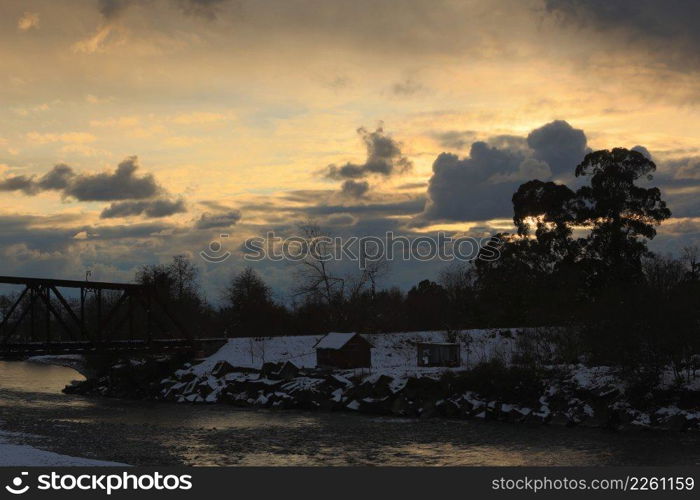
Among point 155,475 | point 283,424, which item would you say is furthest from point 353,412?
point 155,475

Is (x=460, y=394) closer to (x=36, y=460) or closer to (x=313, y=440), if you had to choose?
(x=313, y=440)

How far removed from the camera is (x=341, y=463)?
32406 millimetres

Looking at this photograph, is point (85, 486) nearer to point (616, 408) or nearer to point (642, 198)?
point (616, 408)

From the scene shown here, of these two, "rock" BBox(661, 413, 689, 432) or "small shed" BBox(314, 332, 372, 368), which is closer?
"rock" BBox(661, 413, 689, 432)

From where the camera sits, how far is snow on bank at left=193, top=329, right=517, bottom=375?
227 feet

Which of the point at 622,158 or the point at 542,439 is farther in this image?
the point at 622,158

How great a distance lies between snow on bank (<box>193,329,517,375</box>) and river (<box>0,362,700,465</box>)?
701 inches

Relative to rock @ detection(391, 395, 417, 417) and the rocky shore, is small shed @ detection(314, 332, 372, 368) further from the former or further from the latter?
rock @ detection(391, 395, 417, 417)

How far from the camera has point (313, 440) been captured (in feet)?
128

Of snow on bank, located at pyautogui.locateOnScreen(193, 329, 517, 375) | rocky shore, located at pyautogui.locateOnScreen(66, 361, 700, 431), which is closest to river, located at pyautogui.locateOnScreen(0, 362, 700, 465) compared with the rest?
rocky shore, located at pyautogui.locateOnScreen(66, 361, 700, 431)

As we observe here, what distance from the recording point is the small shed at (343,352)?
64312 mm

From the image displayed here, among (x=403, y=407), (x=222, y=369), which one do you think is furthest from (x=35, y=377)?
(x=403, y=407)

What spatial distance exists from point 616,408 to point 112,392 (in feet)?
145

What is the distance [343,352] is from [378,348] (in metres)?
9.31
